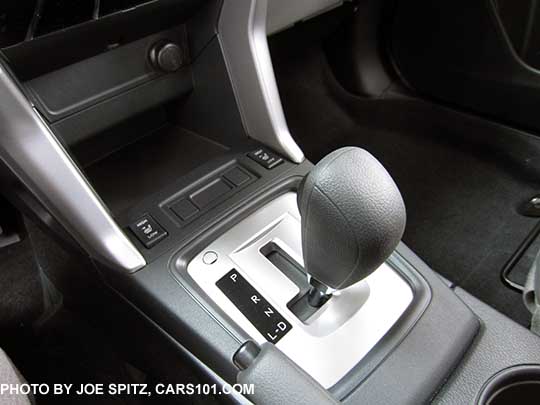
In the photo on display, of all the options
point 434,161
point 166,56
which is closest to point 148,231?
point 166,56

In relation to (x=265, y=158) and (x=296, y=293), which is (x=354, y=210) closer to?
(x=296, y=293)

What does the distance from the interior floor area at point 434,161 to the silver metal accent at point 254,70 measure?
59 cm

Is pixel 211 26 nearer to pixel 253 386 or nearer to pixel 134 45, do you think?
pixel 134 45

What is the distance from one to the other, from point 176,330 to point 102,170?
1.36ft

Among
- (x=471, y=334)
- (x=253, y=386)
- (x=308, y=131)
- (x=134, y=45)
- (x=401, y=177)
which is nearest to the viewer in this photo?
(x=253, y=386)

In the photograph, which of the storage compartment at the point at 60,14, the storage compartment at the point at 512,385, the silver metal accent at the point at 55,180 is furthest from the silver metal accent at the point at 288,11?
the storage compartment at the point at 512,385

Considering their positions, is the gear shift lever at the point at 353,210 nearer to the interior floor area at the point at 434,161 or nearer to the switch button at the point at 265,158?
the switch button at the point at 265,158

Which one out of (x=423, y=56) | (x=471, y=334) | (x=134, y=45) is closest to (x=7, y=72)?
(x=134, y=45)

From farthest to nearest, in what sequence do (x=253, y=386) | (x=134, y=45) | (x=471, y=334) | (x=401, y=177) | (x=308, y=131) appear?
(x=308, y=131)
(x=401, y=177)
(x=134, y=45)
(x=471, y=334)
(x=253, y=386)

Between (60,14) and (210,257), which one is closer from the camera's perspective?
(60,14)

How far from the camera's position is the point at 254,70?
0.81m

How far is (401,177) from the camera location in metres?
1.43

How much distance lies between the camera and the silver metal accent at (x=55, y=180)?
576mm

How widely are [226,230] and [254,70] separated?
29cm
